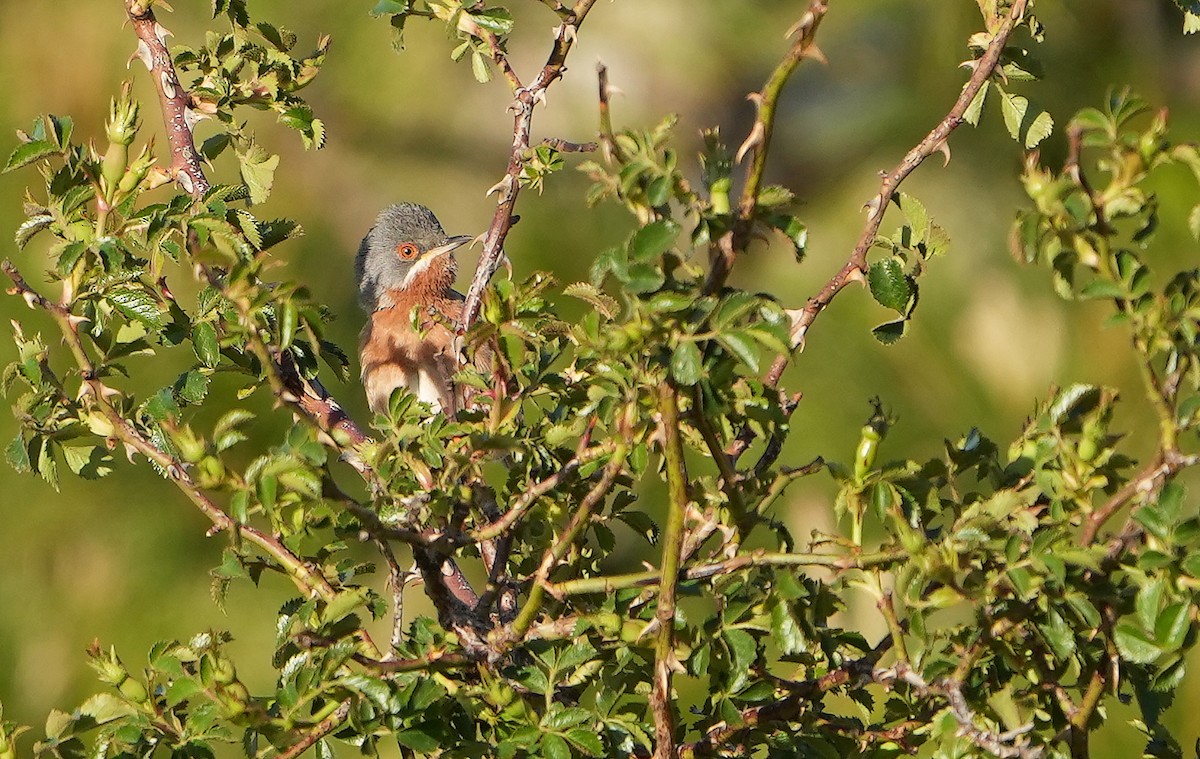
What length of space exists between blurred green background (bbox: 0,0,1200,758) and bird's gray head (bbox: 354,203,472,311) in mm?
266

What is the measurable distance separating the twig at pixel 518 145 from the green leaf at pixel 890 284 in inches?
23.6

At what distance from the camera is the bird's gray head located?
4918mm

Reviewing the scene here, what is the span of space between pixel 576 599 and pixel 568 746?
0.77 feet

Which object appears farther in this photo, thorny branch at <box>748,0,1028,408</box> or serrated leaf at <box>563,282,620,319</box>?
thorny branch at <box>748,0,1028,408</box>

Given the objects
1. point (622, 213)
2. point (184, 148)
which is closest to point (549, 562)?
point (184, 148)

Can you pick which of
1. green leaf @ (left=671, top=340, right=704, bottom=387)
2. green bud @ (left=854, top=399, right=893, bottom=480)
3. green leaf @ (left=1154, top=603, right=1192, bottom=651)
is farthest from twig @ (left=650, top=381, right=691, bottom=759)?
green leaf @ (left=1154, top=603, right=1192, bottom=651)

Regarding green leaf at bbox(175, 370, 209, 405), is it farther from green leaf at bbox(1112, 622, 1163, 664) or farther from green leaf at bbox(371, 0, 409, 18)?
green leaf at bbox(1112, 622, 1163, 664)

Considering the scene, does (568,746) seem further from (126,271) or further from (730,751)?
(126,271)

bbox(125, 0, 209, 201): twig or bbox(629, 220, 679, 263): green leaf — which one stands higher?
bbox(125, 0, 209, 201): twig

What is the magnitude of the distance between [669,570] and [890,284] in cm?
58

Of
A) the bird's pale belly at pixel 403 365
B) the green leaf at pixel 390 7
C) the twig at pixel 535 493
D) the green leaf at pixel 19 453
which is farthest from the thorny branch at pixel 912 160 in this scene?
the bird's pale belly at pixel 403 365

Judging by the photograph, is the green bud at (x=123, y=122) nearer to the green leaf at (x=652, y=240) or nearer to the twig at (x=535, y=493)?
the twig at (x=535, y=493)

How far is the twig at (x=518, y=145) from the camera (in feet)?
6.84

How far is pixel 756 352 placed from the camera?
4.35 ft
